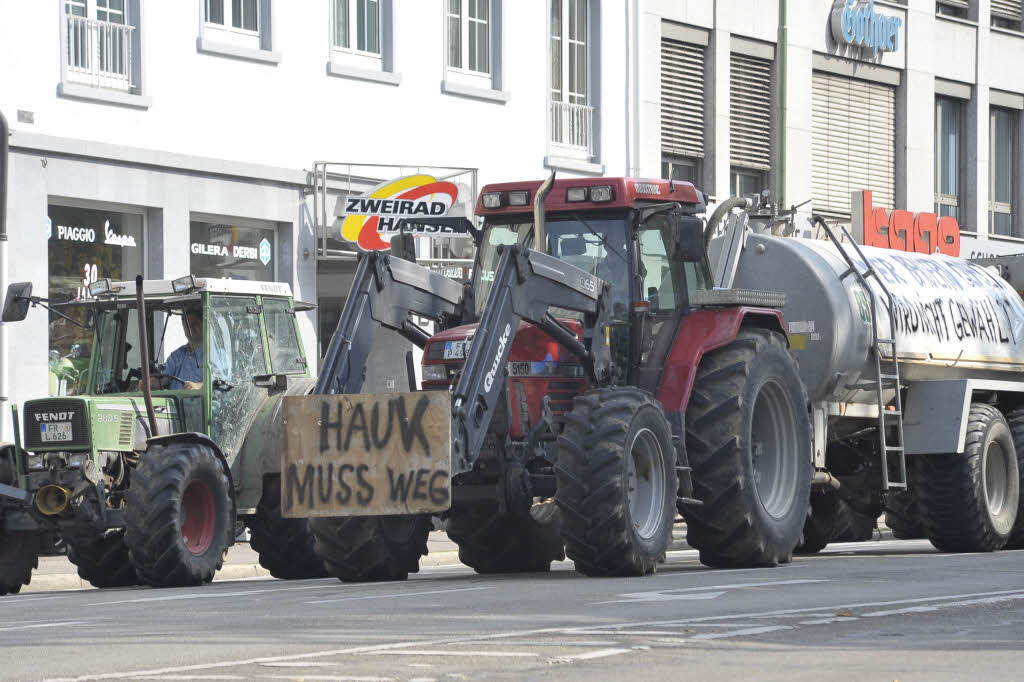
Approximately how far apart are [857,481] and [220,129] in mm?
9892

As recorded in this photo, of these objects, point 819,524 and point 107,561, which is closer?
point 107,561

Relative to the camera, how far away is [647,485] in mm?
13930

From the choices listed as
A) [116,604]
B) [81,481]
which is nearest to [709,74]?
[81,481]

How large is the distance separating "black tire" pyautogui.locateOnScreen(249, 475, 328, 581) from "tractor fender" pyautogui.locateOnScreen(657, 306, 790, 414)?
340 cm

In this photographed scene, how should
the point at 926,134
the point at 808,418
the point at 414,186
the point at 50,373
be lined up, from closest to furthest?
the point at 808,418
the point at 50,373
the point at 414,186
the point at 926,134

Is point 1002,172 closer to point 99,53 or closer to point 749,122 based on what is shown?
point 749,122

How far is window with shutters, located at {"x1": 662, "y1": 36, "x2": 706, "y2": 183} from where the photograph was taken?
106 ft

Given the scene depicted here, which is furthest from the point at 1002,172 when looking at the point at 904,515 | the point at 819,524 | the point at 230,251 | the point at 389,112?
the point at 819,524

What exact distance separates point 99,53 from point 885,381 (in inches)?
404

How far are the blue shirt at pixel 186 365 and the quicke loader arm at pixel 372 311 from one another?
2.29 metres

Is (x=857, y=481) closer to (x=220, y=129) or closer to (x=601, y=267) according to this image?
(x=601, y=267)

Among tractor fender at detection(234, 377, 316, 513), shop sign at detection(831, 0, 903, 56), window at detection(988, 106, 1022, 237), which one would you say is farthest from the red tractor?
window at detection(988, 106, 1022, 237)

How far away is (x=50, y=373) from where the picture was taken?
2266 centimetres

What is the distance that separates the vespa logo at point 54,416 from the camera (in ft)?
50.1
